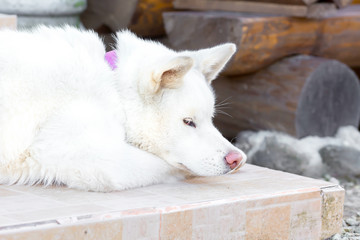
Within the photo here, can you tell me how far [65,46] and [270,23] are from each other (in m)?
2.74

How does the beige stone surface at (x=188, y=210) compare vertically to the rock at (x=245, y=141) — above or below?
above

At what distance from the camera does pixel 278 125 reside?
233 inches

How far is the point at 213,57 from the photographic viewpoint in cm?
343

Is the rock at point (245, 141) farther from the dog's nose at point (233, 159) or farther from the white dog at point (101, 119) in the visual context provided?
the dog's nose at point (233, 159)

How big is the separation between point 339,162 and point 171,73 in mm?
3143

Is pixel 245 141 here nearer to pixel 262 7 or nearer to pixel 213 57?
pixel 262 7

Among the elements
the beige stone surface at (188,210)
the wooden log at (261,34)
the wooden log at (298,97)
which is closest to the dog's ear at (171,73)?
the beige stone surface at (188,210)

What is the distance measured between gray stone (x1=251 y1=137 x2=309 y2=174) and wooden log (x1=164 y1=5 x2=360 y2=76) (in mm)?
680

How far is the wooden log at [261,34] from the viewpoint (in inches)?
220

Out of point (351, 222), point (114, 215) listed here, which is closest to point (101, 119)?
point (114, 215)

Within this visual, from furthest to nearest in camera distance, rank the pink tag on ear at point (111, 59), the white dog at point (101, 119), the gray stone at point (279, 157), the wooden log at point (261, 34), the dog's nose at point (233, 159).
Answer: the gray stone at point (279, 157), the wooden log at point (261, 34), the pink tag on ear at point (111, 59), the dog's nose at point (233, 159), the white dog at point (101, 119)

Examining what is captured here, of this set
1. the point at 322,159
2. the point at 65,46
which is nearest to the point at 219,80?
the point at 322,159

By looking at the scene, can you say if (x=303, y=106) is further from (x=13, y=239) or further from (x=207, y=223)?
(x=13, y=239)

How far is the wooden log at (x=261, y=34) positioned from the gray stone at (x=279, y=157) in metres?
0.68
